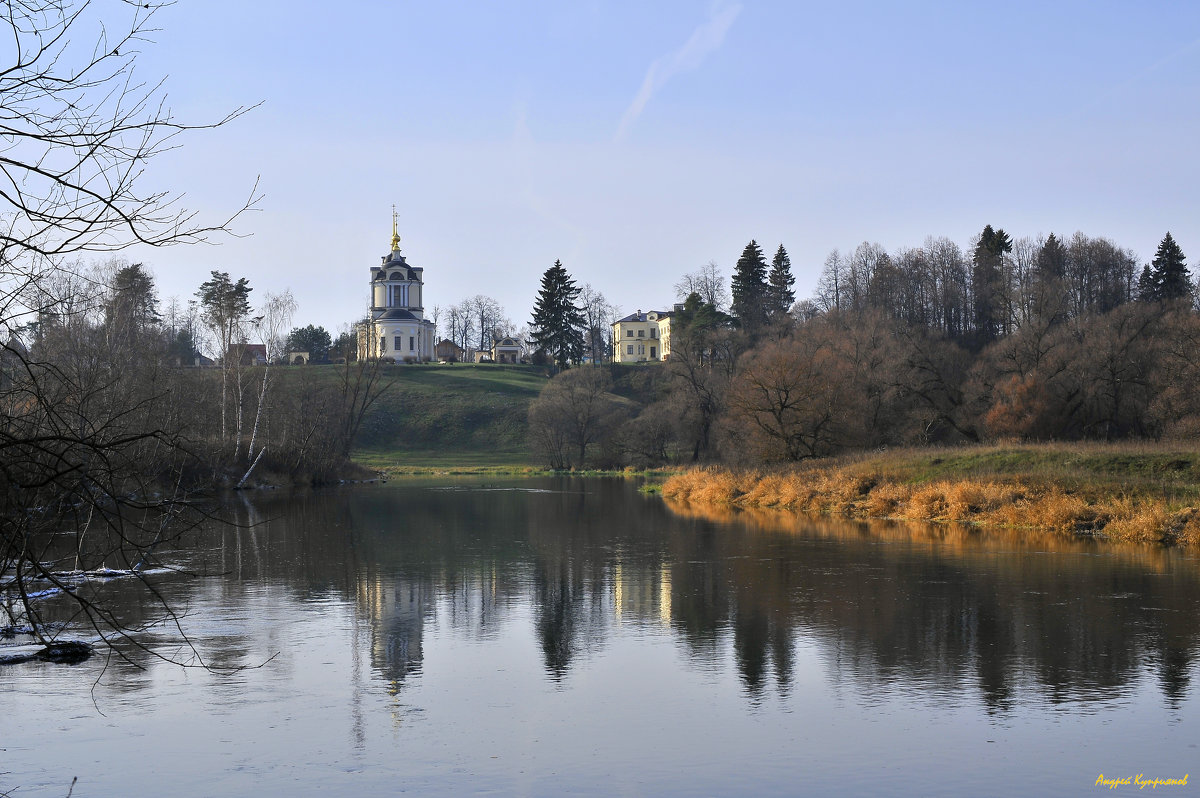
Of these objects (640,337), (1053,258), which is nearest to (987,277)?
(1053,258)

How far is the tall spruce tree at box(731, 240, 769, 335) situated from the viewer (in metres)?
105

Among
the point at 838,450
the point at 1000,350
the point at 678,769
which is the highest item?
the point at 1000,350

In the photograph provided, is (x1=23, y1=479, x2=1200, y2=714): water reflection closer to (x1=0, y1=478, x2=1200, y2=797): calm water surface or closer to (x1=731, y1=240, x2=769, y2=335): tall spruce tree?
(x1=0, y1=478, x2=1200, y2=797): calm water surface

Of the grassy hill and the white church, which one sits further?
the white church

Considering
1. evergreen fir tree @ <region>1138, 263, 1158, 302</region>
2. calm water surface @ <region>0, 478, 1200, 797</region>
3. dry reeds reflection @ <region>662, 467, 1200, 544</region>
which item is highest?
evergreen fir tree @ <region>1138, 263, 1158, 302</region>

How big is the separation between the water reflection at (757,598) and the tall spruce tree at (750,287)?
237 feet

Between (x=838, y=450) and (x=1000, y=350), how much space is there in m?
19.2

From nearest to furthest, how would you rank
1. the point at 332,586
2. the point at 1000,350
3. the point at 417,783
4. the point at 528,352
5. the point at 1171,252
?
1. the point at 417,783
2. the point at 332,586
3. the point at 1000,350
4. the point at 1171,252
5. the point at 528,352

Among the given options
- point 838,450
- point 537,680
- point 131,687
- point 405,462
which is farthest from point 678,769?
point 405,462

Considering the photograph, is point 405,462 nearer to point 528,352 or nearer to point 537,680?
point 528,352

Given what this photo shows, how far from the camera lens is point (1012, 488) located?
107 ft

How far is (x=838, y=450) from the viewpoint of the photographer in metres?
49.1

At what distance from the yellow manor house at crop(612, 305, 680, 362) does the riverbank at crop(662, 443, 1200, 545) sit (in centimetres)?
10785

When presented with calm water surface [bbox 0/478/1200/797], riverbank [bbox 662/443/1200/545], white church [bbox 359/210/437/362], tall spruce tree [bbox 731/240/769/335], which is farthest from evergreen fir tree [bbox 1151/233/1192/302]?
white church [bbox 359/210/437/362]
